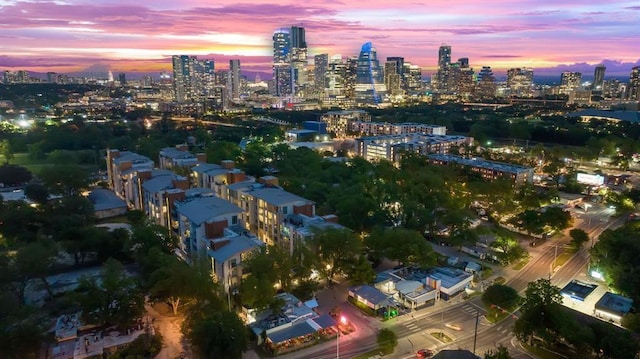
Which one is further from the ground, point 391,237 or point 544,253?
point 391,237

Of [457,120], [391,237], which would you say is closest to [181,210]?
[391,237]

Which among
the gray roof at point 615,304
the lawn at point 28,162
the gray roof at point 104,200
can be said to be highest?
the lawn at point 28,162

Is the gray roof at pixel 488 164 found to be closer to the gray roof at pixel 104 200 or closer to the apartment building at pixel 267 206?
the apartment building at pixel 267 206

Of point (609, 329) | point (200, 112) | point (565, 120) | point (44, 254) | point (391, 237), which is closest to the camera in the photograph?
point (609, 329)

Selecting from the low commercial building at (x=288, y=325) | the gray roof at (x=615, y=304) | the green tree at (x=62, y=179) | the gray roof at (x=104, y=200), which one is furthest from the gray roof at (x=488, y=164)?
the green tree at (x=62, y=179)

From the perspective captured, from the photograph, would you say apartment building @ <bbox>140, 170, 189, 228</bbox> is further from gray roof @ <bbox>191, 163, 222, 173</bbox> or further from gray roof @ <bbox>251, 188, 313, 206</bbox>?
gray roof @ <bbox>251, 188, 313, 206</bbox>

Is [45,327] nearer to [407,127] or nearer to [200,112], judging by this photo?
[407,127]

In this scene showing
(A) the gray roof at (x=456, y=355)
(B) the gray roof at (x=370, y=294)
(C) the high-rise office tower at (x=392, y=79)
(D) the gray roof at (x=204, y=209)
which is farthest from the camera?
(C) the high-rise office tower at (x=392, y=79)

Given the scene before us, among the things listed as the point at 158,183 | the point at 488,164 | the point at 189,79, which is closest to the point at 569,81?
the point at 189,79
